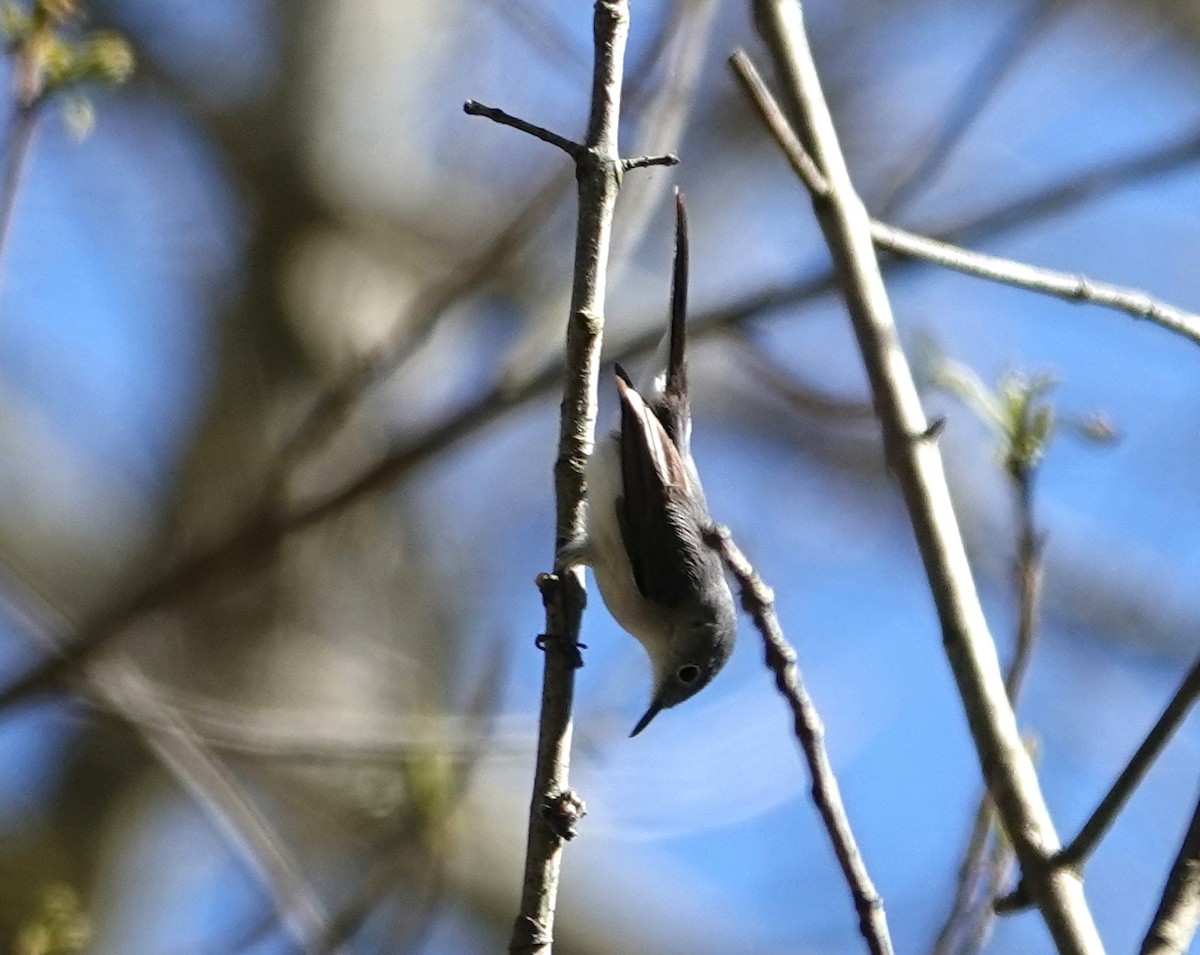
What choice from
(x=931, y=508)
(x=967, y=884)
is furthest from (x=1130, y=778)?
(x=931, y=508)

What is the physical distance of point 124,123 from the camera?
19.2 feet

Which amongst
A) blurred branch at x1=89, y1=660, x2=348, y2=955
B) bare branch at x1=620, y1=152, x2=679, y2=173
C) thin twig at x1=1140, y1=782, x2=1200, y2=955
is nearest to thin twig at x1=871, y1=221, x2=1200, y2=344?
bare branch at x1=620, y1=152, x2=679, y2=173

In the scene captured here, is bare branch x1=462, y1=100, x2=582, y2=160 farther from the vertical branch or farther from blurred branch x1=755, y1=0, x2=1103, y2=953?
blurred branch x1=755, y1=0, x2=1103, y2=953

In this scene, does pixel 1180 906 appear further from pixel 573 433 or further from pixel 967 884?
pixel 573 433

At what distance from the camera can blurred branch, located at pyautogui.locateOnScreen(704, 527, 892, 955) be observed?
136 centimetres

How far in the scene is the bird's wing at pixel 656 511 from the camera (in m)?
3.17

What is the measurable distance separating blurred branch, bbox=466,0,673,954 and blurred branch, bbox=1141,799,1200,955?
2.03 feet

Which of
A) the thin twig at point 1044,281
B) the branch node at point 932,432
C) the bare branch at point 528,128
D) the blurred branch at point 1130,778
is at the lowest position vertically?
the blurred branch at point 1130,778

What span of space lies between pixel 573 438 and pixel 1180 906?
979 millimetres

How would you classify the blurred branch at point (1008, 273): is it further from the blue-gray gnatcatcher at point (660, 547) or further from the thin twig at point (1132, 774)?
the blue-gray gnatcatcher at point (660, 547)

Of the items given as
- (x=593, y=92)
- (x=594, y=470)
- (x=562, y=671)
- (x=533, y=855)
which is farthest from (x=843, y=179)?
(x=594, y=470)

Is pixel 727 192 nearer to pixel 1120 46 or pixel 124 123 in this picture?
pixel 1120 46

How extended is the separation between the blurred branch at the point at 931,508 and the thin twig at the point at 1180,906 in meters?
0.07

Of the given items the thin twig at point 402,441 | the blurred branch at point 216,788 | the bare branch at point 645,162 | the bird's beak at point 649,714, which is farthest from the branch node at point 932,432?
the bird's beak at point 649,714
